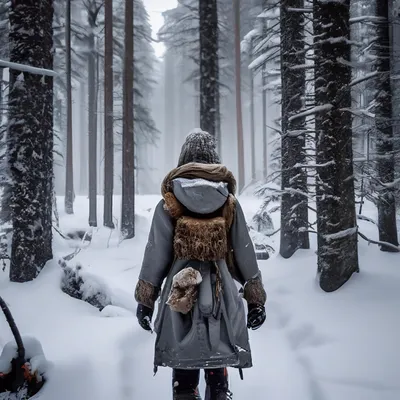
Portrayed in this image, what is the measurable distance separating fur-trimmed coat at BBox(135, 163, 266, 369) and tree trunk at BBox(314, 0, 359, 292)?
3209mm

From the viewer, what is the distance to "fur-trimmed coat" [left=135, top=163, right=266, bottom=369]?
2469mm

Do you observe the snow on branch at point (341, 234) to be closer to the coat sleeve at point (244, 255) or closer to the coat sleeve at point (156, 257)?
the coat sleeve at point (244, 255)

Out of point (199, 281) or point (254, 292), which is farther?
point (254, 292)

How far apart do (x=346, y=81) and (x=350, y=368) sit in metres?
4.24

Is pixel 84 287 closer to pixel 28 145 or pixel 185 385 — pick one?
pixel 28 145

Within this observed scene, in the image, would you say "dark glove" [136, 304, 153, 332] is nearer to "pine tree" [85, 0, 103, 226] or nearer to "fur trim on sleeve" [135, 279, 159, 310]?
"fur trim on sleeve" [135, 279, 159, 310]

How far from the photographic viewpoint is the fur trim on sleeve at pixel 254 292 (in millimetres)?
2746

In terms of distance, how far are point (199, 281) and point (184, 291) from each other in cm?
13

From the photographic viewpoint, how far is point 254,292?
2752mm

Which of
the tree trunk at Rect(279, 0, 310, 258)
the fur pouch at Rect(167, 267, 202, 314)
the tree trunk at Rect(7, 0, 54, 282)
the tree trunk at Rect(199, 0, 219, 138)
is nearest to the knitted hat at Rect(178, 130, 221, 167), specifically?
the fur pouch at Rect(167, 267, 202, 314)

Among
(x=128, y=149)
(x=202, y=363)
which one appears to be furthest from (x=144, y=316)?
(x=128, y=149)

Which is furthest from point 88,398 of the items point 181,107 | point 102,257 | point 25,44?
point 181,107

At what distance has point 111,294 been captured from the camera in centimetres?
633

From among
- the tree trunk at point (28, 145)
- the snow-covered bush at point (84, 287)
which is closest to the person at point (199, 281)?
the snow-covered bush at point (84, 287)
